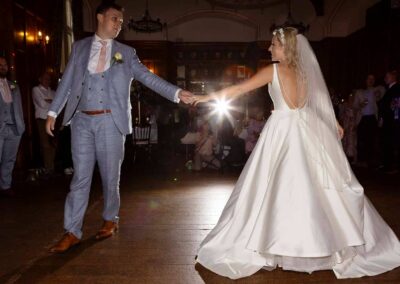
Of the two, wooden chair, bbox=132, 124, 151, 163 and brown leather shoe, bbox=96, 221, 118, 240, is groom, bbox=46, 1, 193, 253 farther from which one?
wooden chair, bbox=132, 124, 151, 163

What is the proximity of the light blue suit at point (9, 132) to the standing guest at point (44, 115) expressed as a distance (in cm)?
127

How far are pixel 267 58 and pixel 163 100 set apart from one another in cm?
339

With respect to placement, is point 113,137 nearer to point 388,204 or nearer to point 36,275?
point 36,275

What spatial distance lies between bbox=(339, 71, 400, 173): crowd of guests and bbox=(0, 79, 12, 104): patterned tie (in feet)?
19.3

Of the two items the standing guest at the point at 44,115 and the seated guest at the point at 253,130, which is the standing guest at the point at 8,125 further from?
the seated guest at the point at 253,130

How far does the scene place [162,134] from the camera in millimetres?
11094

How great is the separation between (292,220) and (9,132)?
4.15 meters

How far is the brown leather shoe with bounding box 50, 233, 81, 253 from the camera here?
3.06 m

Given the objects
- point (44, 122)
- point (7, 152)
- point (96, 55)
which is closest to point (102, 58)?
point (96, 55)

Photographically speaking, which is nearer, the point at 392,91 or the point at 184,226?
the point at 184,226

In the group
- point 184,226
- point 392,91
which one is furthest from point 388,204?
point 392,91

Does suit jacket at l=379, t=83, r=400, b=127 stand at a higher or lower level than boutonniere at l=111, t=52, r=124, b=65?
lower

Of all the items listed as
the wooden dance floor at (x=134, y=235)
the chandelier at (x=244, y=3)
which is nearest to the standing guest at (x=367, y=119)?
the wooden dance floor at (x=134, y=235)

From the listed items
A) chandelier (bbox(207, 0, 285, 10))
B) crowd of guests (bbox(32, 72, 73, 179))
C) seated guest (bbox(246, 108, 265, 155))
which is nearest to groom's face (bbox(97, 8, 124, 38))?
crowd of guests (bbox(32, 72, 73, 179))
